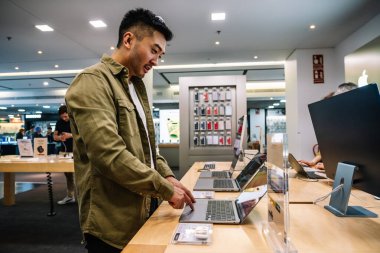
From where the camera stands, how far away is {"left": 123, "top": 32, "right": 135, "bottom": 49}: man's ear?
116 cm

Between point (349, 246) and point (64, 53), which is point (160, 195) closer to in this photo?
point (349, 246)

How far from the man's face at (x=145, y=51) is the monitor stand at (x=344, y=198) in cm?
93

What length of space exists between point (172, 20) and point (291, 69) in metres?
3.37

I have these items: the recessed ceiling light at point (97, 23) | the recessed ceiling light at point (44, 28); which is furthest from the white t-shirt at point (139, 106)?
the recessed ceiling light at point (44, 28)

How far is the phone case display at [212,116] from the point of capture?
5133 mm

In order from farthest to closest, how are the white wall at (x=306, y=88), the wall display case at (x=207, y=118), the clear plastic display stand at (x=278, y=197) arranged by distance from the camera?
the white wall at (x=306, y=88), the wall display case at (x=207, y=118), the clear plastic display stand at (x=278, y=197)

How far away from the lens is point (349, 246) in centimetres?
73

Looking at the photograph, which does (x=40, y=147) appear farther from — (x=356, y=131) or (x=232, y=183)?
(x=356, y=131)

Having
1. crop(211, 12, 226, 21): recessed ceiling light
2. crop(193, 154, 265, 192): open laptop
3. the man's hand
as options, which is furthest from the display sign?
the man's hand

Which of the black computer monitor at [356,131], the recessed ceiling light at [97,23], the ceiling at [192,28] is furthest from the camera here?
the recessed ceiling light at [97,23]

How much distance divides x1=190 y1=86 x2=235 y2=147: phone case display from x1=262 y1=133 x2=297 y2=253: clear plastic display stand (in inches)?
168

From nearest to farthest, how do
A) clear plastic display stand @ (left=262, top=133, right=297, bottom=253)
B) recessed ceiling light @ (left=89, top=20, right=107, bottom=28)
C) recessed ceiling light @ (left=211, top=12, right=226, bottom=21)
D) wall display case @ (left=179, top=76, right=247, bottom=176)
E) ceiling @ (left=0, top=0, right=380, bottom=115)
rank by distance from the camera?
1. clear plastic display stand @ (left=262, top=133, right=297, bottom=253)
2. ceiling @ (left=0, top=0, right=380, bottom=115)
3. recessed ceiling light @ (left=211, top=12, right=226, bottom=21)
4. recessed ceiling light @ (left=89, top=20, right=107, bottom=28)
5. wall display case @ (left=179, top=76, right=247, bottom=176)

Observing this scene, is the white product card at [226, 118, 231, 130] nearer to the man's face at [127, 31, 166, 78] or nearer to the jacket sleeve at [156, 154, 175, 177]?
the jacket sleeve at [156, 154, 175, 177]

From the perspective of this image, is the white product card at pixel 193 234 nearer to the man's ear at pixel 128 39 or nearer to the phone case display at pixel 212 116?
the man's ear at pixel 128 39
